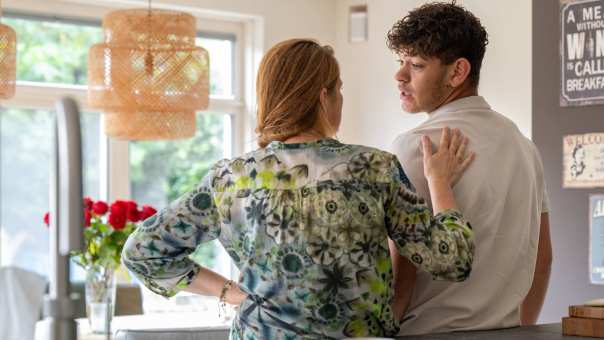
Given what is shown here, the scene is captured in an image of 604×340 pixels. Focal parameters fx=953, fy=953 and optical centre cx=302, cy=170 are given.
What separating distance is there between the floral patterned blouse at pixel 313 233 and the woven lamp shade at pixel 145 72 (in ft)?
8.94

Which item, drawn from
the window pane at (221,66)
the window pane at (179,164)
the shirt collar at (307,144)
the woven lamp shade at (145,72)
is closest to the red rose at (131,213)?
the woven lamp shade at (145,72)

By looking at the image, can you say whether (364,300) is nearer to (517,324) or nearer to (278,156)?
(278,156)

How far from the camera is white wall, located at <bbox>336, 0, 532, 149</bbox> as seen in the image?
4.87 metres

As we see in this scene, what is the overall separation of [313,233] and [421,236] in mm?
200

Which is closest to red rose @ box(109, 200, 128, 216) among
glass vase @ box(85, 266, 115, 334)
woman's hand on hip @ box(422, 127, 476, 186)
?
glass vase @ box(85, 266, 115, 334)

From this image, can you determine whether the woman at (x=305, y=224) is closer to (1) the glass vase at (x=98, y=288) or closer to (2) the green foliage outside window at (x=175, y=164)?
(1) the glass vase at (x=98, y=288)

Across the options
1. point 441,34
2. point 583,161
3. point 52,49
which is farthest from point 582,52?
point 52,49

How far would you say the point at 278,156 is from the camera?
161cm

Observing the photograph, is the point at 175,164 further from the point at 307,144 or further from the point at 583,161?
the point at 307,144

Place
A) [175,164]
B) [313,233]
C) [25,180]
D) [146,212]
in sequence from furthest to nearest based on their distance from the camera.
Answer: [175,164], [25,180], [146,212], [313,233]

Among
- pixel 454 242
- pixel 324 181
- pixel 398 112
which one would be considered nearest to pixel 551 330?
pixel 454 242

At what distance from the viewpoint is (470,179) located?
6.15 ft

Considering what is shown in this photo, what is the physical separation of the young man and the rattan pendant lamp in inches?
98.3

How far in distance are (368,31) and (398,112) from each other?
64 centimetres
